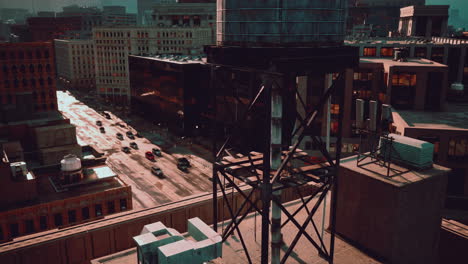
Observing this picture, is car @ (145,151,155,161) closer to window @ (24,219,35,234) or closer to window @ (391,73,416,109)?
window @ (24,219,35,234)

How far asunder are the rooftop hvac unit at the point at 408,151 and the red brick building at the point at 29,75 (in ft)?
265

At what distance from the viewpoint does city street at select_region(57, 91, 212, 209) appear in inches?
2867

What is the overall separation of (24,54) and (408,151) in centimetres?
9211

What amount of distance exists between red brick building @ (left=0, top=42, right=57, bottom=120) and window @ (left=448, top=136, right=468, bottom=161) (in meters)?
79.0

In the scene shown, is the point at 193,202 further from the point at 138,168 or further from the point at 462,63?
the point at 462,63

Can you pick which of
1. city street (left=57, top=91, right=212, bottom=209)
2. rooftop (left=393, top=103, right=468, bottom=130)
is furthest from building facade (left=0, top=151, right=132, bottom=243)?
rooftop (left=393, top=103, right=468, bottom=130)

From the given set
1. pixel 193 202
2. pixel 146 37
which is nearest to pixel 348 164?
pixel 193 202

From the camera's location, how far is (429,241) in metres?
19.1

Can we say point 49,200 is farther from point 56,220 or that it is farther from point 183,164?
point 183,164

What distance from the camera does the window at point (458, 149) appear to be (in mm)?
51312

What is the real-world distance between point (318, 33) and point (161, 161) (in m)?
79.6

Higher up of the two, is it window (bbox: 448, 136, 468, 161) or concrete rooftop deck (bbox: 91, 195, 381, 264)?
concrete rooftop deck (bbox: 91, 195, 381, 264)

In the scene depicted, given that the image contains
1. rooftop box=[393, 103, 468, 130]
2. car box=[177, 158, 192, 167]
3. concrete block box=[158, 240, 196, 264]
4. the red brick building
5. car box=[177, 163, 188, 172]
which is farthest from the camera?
the red brick building

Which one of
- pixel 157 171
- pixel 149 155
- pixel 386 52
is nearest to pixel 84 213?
pixel 157 171
